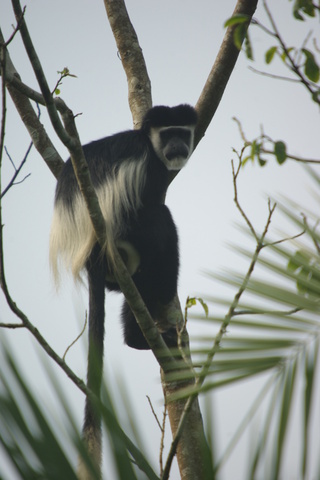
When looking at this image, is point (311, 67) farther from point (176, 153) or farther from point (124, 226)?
point (176, 153)

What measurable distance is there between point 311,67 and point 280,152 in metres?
0.23

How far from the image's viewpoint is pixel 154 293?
3070 mm

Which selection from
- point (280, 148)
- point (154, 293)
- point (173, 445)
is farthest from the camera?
point (154, 293)

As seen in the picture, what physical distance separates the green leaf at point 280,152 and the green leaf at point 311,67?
19 centimetres

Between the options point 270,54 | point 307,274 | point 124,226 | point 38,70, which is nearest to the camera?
point 307,274

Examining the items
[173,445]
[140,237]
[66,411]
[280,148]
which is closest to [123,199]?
[140,237]

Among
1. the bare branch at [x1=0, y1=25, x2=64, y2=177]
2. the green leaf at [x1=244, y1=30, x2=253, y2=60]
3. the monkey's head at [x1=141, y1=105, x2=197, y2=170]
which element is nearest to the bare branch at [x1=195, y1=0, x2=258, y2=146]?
the monkey's head at [x1=141, y1=105, x2=197, y2=170]

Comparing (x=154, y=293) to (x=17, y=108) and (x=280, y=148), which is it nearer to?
(x=17, y=108)

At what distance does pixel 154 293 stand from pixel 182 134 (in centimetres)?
137

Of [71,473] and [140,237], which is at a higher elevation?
[140,237]

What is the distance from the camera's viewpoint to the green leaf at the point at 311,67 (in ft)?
4.64

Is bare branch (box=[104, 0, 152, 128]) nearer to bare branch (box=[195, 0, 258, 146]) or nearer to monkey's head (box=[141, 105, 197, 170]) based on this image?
monkey's head (box=[141, 105, 197, 170])

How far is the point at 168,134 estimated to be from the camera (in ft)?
12.3

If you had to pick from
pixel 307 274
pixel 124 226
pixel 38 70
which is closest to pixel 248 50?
pixel 38 70
